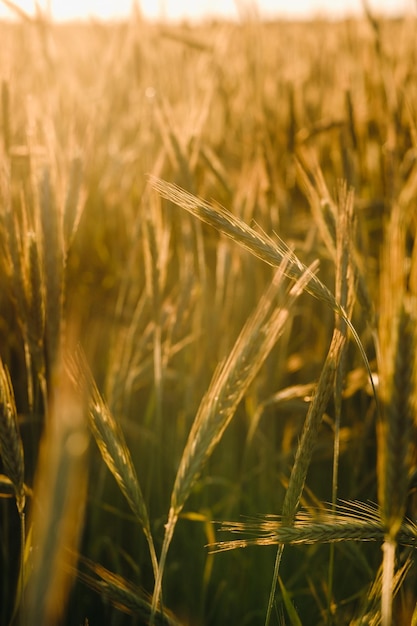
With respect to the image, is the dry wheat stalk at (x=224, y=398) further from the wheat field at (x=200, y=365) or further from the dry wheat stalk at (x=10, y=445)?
the dry wheat stalk at (x=10, y=445)

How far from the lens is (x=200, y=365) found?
38.3 inches

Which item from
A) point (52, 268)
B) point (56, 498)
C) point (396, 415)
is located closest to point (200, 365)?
point (52, 268)

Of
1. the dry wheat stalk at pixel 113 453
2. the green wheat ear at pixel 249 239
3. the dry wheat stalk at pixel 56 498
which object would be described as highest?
the green wheat ear at pixel 249 239

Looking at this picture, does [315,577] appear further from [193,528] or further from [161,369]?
[161,369]

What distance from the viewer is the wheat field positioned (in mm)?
504

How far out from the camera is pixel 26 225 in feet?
2.17

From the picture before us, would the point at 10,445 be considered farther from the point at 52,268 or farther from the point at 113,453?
the point at 52,268

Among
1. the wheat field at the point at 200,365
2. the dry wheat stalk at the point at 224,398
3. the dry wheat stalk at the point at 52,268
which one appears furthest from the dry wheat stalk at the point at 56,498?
the dry wheat stalk at the point at 52,268

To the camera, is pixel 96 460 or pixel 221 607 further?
pixel 96 460

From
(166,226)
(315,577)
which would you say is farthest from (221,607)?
(166,226)

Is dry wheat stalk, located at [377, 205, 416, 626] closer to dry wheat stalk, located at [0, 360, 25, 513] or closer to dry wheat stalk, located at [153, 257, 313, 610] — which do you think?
dry wheat stalk, located at [153, 257, 313, 610]

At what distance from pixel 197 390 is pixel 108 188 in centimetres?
54

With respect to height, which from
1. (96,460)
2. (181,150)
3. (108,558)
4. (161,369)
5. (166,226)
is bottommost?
(108,558)

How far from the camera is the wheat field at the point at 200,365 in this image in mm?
504
